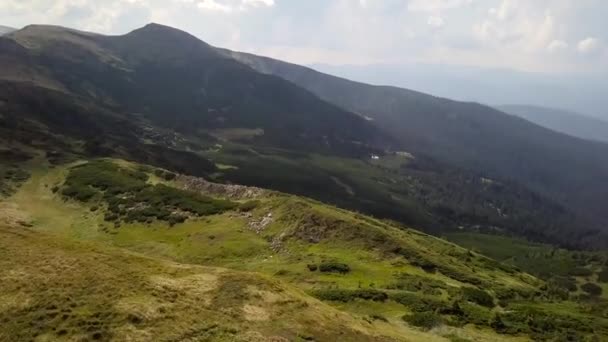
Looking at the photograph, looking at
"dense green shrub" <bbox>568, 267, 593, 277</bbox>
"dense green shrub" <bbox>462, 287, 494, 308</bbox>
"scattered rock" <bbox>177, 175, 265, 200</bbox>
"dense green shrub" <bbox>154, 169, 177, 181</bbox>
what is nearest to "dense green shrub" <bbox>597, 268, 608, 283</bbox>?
"dense green shrub" <bbox>568, 267, 593, 277</bbox>

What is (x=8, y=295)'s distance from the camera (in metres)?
28.7

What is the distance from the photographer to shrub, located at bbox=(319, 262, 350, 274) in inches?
2052

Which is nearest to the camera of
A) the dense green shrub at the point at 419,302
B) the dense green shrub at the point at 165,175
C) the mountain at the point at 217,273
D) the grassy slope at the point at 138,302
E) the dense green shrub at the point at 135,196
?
the grassy slope at the point at 138,302

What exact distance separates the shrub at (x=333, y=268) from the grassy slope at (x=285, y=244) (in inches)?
35.8

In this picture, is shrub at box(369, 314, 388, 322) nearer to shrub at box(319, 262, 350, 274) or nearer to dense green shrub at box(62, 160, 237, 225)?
shrub at box(319, 262, 350, 274)

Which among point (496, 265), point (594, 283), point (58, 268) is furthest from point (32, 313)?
point (594, 283)

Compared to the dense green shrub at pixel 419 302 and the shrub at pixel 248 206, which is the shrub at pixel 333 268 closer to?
the dense green shrub at pixel 419 302

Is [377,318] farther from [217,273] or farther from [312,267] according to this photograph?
[312,267]

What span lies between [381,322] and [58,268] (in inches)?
883

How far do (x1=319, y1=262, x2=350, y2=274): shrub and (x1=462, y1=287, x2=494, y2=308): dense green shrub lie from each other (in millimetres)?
11915

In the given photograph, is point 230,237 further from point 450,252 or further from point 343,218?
point 450,252

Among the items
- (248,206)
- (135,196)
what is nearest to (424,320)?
(248,206)

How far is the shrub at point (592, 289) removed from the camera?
106725 mm

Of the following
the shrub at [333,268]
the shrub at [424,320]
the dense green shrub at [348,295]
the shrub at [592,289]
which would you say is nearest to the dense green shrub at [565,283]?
the shrub at [592,289]
